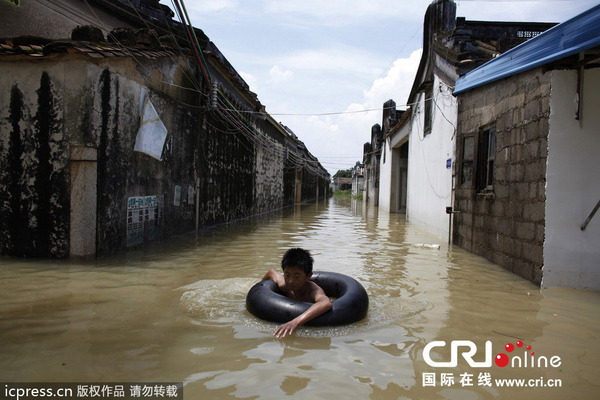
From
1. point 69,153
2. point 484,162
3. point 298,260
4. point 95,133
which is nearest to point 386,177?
point 484,162

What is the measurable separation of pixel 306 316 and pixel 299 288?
0.57 m

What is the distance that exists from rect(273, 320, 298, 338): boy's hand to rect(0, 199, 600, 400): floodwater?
0.21 feet

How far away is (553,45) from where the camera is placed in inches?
220

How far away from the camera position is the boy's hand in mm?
3746

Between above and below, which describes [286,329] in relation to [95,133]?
below

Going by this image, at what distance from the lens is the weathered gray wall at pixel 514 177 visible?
587cm

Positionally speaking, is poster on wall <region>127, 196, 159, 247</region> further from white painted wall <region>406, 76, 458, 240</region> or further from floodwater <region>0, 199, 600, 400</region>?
white painted wall <region>406, 76, 458, 240</region>

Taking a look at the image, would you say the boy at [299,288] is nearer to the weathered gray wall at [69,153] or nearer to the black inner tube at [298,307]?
the black inner tube at [298,307]

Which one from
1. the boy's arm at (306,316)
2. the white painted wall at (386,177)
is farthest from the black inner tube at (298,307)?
the white painted wall at (386,177)

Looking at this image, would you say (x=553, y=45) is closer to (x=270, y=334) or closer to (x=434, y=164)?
(x=270, y=334)

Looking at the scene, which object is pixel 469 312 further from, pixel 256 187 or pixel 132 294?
pixel 256 187

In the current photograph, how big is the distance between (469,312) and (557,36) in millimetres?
3552

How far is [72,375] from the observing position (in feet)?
9.52

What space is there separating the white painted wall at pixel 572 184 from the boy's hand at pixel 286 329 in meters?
3.70
